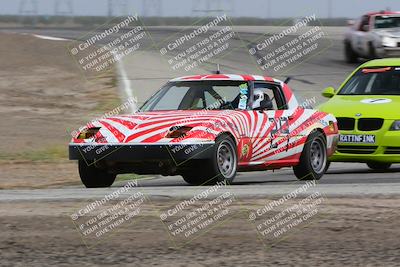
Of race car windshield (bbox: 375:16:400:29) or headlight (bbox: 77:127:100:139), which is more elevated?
headlight (bbox: 77:127:100:139)

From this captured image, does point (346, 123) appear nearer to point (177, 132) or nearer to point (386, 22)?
point (177, 132)

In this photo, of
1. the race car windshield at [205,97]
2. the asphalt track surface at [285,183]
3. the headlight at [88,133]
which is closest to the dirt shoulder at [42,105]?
the asphalt track surface at [285,183]

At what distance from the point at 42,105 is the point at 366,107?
10867 mm

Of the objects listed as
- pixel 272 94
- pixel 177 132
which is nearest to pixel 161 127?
pixel 177 132

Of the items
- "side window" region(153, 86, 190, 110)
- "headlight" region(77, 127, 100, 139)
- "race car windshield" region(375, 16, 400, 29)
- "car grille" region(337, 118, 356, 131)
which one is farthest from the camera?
"race car windshield" region(375, 16, 400, 29)

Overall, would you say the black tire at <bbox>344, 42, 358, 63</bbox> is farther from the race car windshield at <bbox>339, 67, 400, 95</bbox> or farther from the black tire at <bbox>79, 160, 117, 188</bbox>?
the black tire at <bbox>79, 160, 117, 188</bbox>

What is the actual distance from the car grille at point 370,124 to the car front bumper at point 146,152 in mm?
3300

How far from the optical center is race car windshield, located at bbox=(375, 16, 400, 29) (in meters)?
30.8

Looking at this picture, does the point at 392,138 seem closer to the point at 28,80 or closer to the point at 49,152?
the point at 49,152

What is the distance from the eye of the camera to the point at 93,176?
12664 millimetres

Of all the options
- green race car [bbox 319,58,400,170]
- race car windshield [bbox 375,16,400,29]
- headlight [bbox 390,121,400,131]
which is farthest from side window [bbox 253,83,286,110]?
race car windshield [bbox 375,16,400,29]

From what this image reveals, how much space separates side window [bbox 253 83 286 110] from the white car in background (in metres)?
16.1

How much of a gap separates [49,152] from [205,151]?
19.6 ft

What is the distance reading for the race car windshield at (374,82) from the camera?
1560 cm
